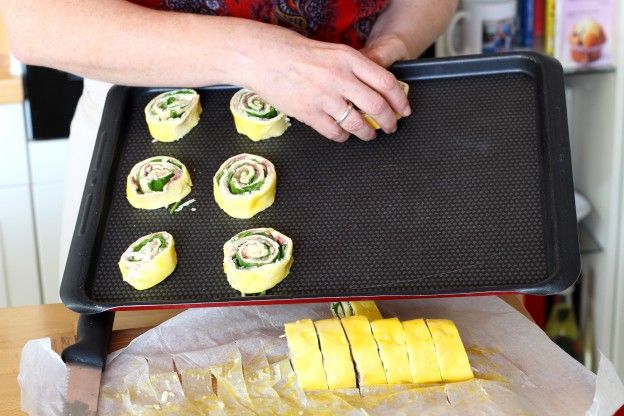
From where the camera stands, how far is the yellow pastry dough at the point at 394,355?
1.02 m

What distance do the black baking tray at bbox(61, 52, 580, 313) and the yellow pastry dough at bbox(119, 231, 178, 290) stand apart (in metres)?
0.01

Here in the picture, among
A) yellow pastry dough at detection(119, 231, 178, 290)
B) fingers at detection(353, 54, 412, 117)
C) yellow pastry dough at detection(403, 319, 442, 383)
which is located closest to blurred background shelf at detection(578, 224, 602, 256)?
fingers at detection(353, 54, 412, 117)

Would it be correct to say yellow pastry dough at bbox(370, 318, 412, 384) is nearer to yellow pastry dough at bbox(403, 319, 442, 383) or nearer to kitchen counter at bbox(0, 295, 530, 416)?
yellow pastry dough at bbox(403, 319, 442, 383)

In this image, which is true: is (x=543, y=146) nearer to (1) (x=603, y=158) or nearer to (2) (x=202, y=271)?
(2) (x=202, y=271)

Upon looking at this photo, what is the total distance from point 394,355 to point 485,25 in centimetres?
122

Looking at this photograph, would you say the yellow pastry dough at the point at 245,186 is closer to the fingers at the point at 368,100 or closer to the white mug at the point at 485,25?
the fingers at the point at 368,100

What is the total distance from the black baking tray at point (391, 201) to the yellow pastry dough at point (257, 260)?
13mm

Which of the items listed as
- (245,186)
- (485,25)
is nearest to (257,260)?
(245,186)

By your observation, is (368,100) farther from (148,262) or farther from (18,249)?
(18,249)

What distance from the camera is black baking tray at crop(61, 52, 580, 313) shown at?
41.6 inches

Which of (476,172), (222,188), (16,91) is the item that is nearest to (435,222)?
(476,172)

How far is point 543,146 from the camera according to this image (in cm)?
119

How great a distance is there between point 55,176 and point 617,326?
51.5 inches

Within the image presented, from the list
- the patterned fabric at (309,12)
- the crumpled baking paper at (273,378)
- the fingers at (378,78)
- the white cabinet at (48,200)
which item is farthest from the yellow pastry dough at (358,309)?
the white cabinet at (48,200)
